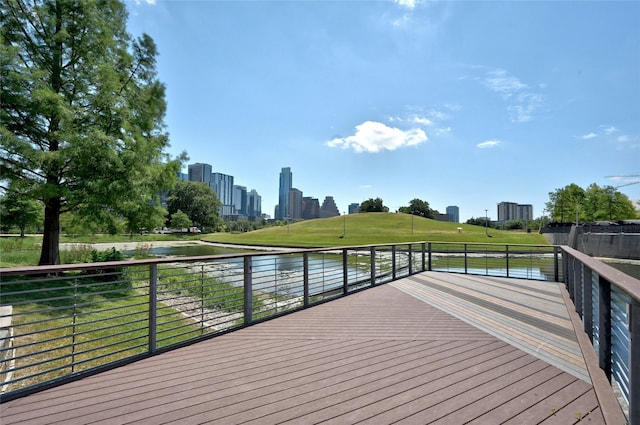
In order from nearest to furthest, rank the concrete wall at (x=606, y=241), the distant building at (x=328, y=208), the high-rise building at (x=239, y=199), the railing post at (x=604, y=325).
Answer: the railing post at (x=604, y=325) < the concrete wall at (x=606, y=241) < the distant building at (x=328, y=208) < the high-rise building at (x=239, y=199)

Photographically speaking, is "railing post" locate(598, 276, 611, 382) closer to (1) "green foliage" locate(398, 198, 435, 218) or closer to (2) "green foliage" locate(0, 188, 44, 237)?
(2) "green foliage" locate(0, 188, 44, 237)

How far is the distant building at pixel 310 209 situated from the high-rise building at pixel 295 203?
2215 mm

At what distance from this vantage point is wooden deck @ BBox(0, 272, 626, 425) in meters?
2.24

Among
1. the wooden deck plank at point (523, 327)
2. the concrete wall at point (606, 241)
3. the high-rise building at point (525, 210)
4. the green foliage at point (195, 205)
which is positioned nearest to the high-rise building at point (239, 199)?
the green foliage at point (195, 205)

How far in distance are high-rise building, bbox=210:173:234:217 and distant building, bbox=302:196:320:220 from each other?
121 ft

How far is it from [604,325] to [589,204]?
6012 centimetres

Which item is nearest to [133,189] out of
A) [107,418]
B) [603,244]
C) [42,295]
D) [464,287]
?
[42,295]

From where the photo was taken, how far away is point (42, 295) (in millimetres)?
8359

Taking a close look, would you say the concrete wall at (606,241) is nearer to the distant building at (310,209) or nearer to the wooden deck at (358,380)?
the wooden deck at (358,380)

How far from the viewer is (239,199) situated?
609 feet

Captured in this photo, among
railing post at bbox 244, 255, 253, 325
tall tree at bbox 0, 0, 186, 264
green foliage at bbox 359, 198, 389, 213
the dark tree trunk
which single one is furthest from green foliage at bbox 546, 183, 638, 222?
green foliage at bbox 359, 198, 389, 213

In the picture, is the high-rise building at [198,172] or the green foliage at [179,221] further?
the high-rise building at [198,172]

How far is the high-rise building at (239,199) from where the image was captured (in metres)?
177

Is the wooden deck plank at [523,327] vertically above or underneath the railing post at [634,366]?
underneath
